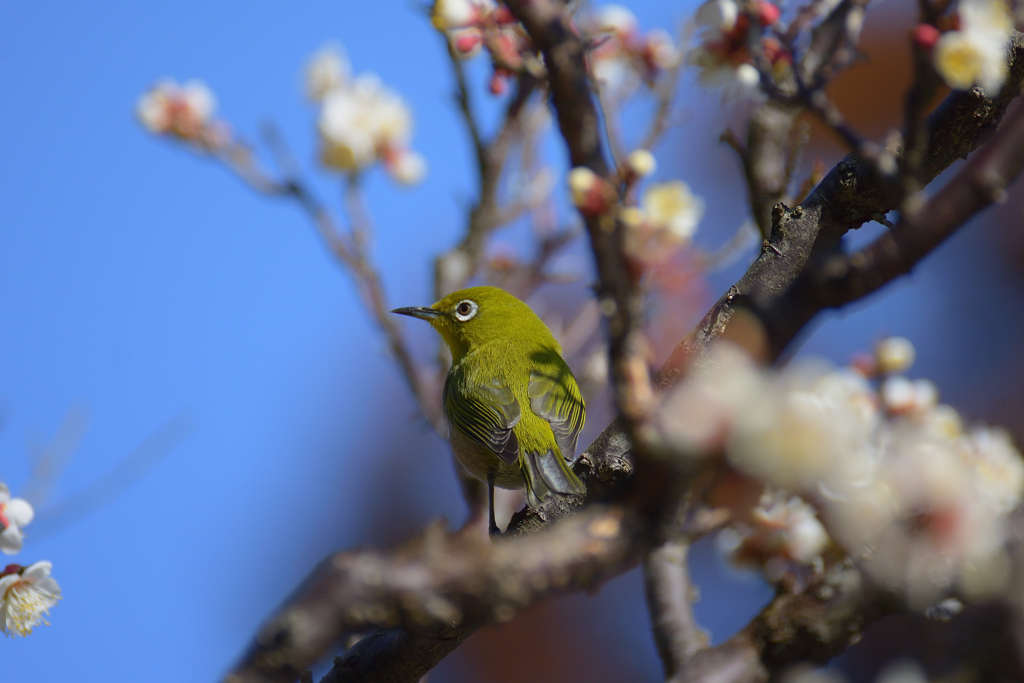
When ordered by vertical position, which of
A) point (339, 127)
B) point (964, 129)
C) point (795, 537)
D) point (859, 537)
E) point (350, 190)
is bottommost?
point (859, 537)

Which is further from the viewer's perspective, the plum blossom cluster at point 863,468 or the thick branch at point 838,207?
the thick branch at point 838,207

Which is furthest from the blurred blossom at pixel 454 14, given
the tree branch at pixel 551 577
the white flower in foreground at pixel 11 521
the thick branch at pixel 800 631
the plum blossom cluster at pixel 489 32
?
the thick branch at pixel 800 631

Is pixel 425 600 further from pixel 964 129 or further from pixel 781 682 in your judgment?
pixel 964 129

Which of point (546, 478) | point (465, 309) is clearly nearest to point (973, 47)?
point (546, 478)

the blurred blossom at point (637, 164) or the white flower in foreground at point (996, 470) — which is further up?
the blurred blossom at point (637, 164)

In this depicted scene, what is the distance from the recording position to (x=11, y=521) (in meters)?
1.83

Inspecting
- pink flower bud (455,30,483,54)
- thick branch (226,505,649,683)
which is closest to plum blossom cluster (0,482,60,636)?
thick branch (226,505,649,683)

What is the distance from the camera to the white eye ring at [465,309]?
4156mm

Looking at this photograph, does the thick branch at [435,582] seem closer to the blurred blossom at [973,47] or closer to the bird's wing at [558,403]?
the blurred blossom at [973,47]

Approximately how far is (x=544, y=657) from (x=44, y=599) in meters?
4.18

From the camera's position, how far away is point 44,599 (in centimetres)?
195

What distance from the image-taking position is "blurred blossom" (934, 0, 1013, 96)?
1.38m

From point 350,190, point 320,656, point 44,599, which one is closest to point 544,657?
point 350,190

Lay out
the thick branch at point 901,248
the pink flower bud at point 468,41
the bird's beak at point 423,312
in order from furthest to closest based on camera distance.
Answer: the bird's beak at point 423,312, the pink flower bud at point 468,41, the thick branch at point 901,248
